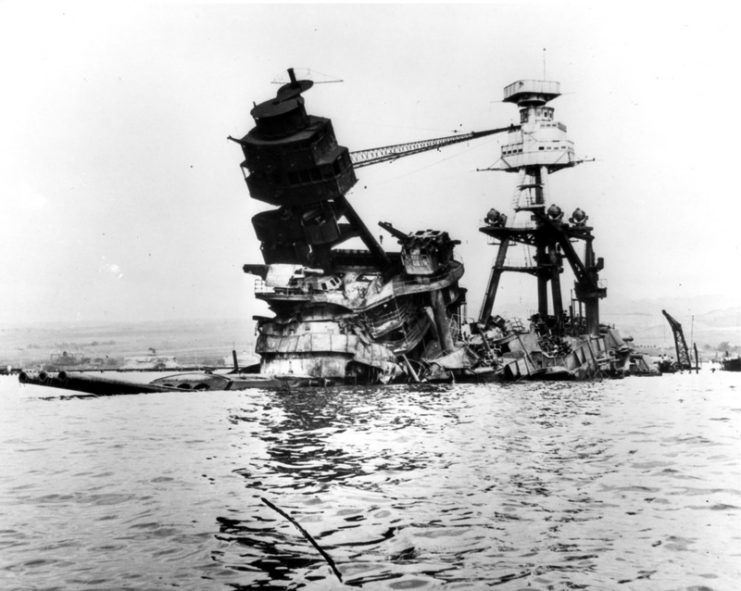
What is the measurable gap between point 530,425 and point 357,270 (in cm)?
2926

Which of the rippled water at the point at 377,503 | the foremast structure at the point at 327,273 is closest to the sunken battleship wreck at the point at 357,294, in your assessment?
the foremast structure at the point at 327,273

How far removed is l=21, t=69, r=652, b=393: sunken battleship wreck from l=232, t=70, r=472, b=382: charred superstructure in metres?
0.08

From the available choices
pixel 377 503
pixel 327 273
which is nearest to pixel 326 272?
pixel 327 273

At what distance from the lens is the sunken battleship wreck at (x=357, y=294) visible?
42.2 m

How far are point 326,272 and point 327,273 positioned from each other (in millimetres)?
142

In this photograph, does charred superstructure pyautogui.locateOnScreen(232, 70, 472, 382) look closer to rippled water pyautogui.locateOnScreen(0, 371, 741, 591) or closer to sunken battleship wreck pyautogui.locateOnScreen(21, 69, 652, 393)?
sunken battleship wreck pyautogui.locateOnScreen(21, 69, 652, 393)

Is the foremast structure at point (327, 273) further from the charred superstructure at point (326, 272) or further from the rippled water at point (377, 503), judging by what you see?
the rippled water at point (377, 503)

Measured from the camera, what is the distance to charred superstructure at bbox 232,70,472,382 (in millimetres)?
42125

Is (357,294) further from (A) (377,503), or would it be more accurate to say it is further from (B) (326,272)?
(A) (377,503)

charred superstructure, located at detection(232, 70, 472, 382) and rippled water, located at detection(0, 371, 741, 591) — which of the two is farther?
charred superstructure, located at detection(232, 70, 472, 382)

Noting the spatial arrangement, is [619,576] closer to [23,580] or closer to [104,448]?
[23,580]

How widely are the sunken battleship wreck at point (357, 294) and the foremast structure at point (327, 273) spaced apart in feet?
0.25

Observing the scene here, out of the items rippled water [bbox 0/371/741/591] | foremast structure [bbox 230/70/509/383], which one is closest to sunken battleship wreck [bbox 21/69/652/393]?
foremast structure [bbox 230/70/509/383]

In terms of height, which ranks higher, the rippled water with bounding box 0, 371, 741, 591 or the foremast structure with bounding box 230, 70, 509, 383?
the foremast structure with bounding box 230, 70, 509, 383
